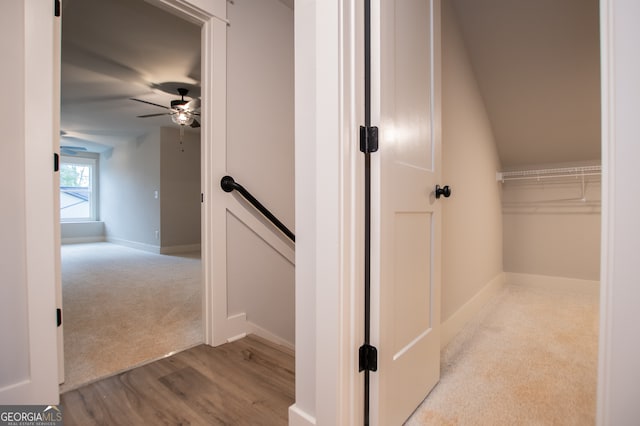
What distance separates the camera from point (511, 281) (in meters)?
3.22

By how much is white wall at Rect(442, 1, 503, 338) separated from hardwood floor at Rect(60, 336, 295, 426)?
44.3 inches

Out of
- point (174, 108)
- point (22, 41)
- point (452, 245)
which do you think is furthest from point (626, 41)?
point (174, 108)

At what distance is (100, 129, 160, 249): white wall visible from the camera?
19.1ft

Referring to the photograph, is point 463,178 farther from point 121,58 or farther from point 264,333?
point 121,58

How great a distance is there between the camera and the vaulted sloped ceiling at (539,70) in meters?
1.92

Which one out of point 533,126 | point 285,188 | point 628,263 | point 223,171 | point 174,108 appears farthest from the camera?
point 174,108

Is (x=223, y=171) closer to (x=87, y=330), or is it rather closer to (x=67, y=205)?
(x=87, y=330)

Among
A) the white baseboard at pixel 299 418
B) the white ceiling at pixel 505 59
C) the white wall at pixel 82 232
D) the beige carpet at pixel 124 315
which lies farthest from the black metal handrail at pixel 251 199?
the white wall at pixel 82 232

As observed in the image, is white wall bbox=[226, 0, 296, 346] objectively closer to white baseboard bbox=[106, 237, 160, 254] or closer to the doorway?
the doorway

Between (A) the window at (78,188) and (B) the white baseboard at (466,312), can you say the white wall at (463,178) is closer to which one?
(B) the white baseboard at (466,312)

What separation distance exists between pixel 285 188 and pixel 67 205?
8134mm

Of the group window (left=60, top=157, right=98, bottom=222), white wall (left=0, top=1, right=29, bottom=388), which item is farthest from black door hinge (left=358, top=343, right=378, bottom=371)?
window (left=60, top=157, right=98, bottom=222)

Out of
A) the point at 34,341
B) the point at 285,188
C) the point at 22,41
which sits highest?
the point at 22,41

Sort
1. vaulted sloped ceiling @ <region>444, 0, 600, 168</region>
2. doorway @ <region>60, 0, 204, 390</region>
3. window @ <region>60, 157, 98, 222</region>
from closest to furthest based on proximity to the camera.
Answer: vaulted sloped ceiling @ <region>444, 0, 600, 168</region> → doorway @ <region>60, 0, 204, 390</region> → window @ <region>60, 157, 98, 222</region>
